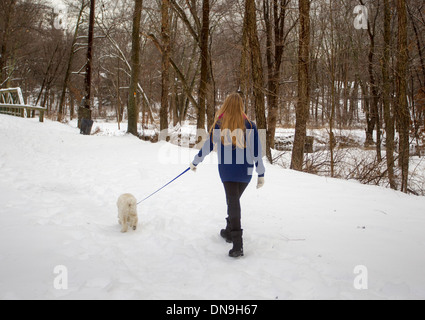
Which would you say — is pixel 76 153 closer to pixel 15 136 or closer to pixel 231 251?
pixel 15 136

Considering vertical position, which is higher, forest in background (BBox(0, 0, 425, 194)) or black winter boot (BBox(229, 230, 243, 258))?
forest in background (BBox(0, 0, 425, 194))

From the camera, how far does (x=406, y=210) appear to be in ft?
15.3

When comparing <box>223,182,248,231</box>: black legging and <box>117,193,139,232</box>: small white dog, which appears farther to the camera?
<box>117,193,139,232</box>: small white dog

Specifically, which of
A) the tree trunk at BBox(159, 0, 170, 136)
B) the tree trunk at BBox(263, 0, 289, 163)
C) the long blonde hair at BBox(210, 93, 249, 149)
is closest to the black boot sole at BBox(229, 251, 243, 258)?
the long blonde hair at BBox(210, 93, 249, 149)

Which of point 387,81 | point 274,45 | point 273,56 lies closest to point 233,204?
point 387,81

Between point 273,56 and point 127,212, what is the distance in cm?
1560

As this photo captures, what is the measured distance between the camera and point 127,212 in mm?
3906

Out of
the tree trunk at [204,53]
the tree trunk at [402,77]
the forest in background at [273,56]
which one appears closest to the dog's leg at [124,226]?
the forest in background at [273,56]

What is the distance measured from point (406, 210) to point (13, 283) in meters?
5.47

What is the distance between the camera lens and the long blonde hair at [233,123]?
334 centimetres

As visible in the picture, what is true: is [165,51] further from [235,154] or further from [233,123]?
[235,154]

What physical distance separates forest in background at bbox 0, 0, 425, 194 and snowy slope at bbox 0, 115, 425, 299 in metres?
2.57

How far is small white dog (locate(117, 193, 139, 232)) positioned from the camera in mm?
3893

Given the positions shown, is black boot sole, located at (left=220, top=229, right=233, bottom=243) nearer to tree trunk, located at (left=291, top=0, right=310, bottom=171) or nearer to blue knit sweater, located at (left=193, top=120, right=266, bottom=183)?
blue knit sweater, located at (left=193, top=120, right=266, bottom=183)
